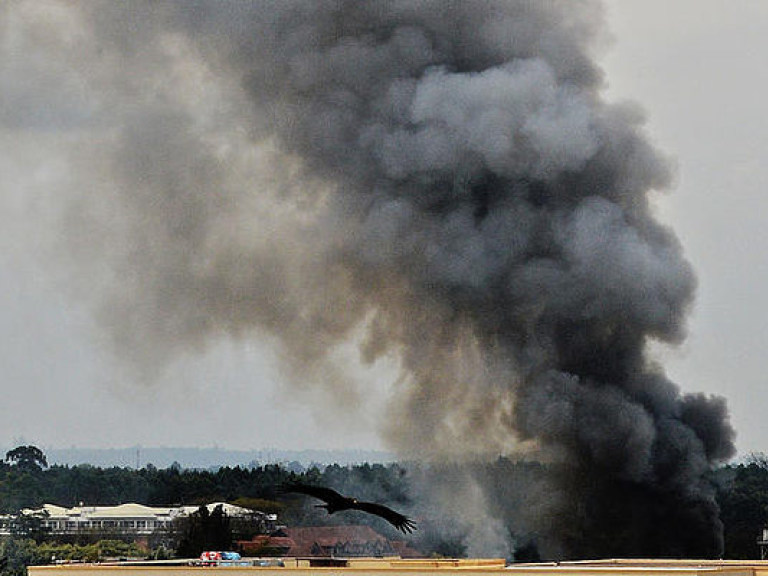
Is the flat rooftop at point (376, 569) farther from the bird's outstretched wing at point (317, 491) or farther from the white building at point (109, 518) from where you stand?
the white building at point (109, 518)

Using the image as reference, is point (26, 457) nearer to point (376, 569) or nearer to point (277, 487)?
point (277, 487)

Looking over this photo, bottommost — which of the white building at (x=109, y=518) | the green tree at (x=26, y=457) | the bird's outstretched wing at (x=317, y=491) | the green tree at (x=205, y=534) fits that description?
the bird's outstretched wing at (x=317, y=491)

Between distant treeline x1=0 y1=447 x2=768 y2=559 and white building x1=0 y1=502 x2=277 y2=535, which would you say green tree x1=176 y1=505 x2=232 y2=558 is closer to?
distant treeline x1=0 y1=447 x2=768 y2=559

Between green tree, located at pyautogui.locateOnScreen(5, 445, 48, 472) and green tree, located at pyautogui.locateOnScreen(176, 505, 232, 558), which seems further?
green tree, located at pyautogui.locateOnScreen(5, 445, 48, 472)

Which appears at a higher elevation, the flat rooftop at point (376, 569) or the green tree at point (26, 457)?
the green tree at point (26, 457)

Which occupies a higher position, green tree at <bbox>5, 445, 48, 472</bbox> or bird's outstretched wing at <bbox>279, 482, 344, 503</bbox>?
green tree at <bbox>5, 445, 48, 472</bbox>

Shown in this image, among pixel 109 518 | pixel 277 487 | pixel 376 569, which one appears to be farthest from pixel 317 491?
pixel 109 518

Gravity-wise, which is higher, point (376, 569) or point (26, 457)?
point (26, 457)

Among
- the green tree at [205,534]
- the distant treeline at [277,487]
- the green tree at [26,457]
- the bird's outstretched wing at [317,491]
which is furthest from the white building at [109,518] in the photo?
the bird's outstretched wing at [317,491]

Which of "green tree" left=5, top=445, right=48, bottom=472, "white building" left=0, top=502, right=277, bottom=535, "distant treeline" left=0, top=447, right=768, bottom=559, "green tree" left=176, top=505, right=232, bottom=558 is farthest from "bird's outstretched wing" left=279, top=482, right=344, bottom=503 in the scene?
"green tree" left=5, top=445, right=48, bottom=472

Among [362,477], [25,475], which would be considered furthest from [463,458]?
[25,475]

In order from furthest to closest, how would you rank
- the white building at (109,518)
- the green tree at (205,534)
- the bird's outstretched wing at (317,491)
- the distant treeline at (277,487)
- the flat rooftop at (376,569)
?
the white building at (109,518), the green tree at (205,534), the distant treeline at (277,487), the bird's outstretched wing at (317,491), the flat rooftop at (376,569)

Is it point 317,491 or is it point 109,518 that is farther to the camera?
point 109,518

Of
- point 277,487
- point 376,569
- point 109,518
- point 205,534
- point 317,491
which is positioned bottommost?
point 376,569
